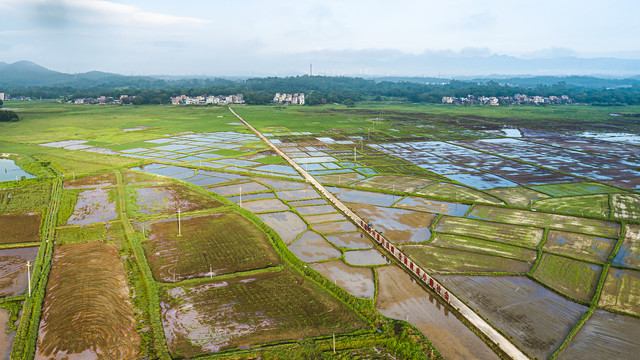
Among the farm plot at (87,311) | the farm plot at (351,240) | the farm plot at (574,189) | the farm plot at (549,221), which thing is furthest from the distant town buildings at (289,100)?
the farm plot at (87,311)

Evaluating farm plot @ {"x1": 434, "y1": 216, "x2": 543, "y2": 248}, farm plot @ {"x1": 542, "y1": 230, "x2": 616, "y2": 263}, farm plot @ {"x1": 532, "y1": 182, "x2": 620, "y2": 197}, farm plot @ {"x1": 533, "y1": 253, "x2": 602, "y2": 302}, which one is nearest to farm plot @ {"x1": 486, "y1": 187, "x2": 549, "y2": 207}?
farm plot @ {"x1": 532, "y1": 182, "x2": 620, "y2": 197}

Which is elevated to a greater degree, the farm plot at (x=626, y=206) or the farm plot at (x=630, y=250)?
the farm plot at (x=626, y=206)

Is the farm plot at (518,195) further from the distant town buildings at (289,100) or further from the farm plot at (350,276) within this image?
the distant town buildings at (289,100)

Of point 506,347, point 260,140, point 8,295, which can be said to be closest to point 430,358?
point 506,347

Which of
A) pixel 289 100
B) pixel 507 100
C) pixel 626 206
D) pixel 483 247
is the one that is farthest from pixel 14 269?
pixel 507 100

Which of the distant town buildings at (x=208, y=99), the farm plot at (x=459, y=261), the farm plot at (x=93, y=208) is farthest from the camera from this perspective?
the distant town buildings at (x=208, y=99)

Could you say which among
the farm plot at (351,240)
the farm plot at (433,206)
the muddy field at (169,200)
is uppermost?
the muddy field at (169,200)

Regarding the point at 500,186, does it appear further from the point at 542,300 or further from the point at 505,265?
the point at 542,300
